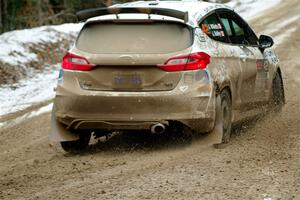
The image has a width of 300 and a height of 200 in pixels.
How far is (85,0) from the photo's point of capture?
106 ft

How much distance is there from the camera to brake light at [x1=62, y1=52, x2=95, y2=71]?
298 inches

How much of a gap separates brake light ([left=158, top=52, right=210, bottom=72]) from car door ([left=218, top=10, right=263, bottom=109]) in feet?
4.12

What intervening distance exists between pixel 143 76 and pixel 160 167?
1065mm

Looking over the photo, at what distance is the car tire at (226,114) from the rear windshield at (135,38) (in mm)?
870

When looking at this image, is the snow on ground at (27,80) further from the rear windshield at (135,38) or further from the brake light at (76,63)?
the rear windshield at (135,38)

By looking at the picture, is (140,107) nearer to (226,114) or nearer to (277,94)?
(226,114)

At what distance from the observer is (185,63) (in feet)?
24.3

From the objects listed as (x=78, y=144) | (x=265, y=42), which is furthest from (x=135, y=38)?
(x=265, y=42)

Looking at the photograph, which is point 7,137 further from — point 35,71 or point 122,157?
point 35,71

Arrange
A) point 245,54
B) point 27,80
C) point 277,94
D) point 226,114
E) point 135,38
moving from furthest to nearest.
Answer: point 27,80
point 277,94
point 245,54
point 226,114
point 135,38

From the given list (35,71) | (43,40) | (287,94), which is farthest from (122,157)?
(43,40)

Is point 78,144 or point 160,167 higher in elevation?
point 160,167

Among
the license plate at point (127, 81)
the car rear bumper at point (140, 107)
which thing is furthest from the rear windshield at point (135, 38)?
the car rear bumper at point (140, 107)

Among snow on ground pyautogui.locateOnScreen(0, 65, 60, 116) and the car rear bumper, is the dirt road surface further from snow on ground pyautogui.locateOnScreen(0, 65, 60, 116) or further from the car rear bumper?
snow on ground pyautogui.locateOnScreen(0, 65, 60, 116)
